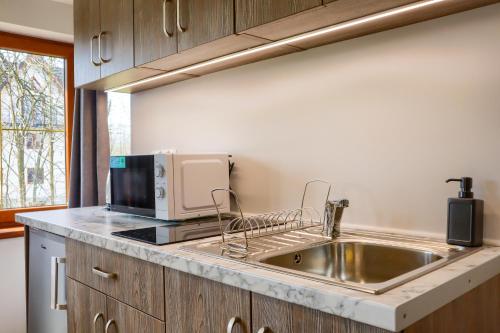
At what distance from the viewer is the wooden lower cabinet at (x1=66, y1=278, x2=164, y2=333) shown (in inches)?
52.9

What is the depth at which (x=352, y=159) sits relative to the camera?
5.04 feet

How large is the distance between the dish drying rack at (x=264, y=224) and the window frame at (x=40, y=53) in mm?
1700

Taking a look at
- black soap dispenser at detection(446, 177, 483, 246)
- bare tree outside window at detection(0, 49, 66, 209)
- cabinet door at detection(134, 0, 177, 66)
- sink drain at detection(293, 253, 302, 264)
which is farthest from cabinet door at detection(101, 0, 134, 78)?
black soap dispenser at detection(446, 177, 483, 246)

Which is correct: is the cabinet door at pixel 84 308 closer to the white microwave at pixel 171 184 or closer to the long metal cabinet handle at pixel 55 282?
the long metal cabinet handle at pixel 55 282

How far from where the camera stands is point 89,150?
2654mm

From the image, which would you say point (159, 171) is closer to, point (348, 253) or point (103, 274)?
point (103, 274)

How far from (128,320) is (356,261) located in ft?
2.51

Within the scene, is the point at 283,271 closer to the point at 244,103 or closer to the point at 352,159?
the point at 352,159

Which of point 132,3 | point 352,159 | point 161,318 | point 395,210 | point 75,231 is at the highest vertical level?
point 132,3

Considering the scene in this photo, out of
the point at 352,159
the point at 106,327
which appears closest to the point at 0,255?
the point at 106,327

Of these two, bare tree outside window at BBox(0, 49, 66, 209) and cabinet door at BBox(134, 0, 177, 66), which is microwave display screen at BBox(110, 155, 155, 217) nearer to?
cabinet door at BBox(134, 0, 177, 66)

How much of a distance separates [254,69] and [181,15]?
1.39ft

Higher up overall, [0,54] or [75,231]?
[0,54]

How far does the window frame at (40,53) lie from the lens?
8.68 ft
